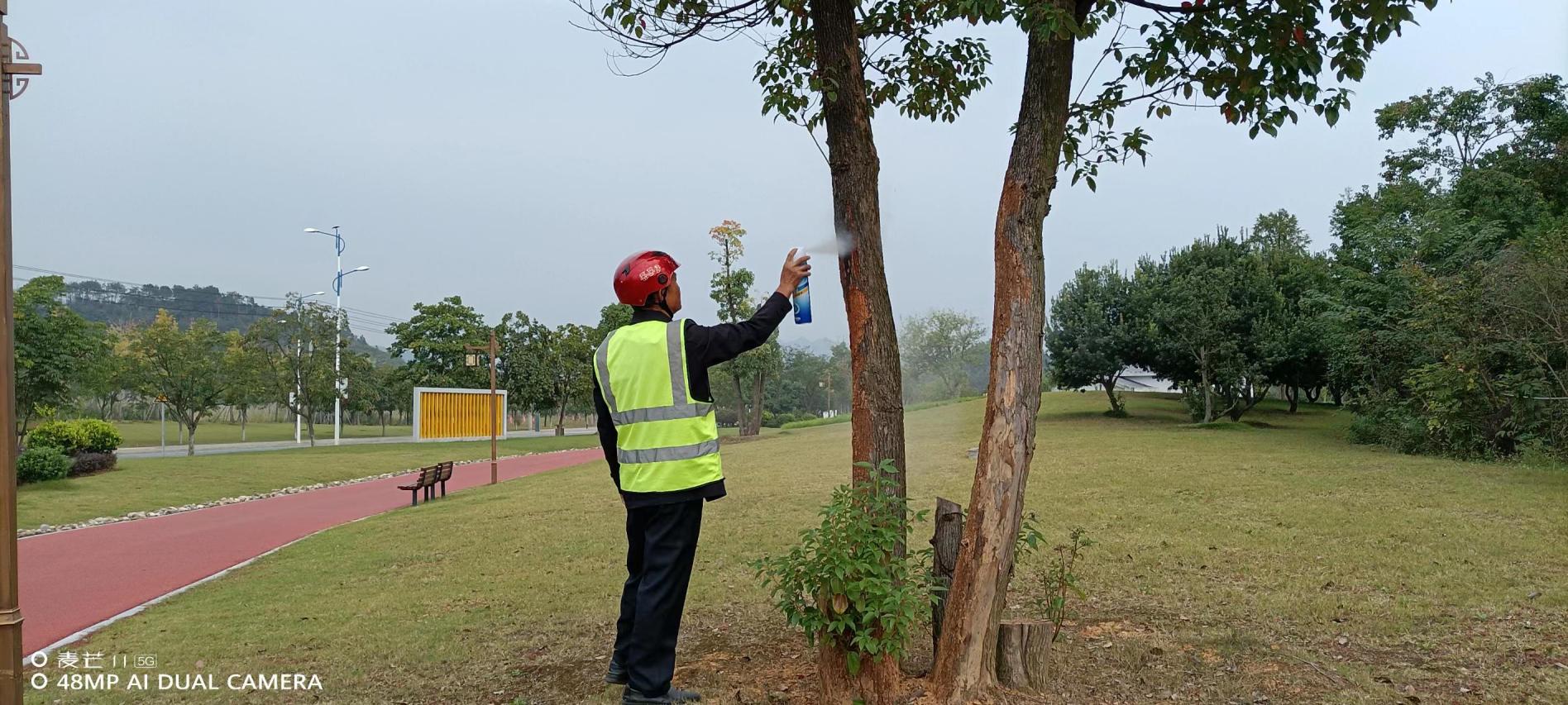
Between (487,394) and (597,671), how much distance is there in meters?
41.3

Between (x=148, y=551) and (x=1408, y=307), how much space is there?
86.6ft

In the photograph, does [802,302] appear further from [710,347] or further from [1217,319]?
[1217,319]

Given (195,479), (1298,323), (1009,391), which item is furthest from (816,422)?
(1009,391)

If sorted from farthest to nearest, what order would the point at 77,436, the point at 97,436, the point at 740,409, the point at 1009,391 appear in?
1. the point at 740,409
2. the point at 97,436
3. the point at 77,436
4. the point at 1009,391

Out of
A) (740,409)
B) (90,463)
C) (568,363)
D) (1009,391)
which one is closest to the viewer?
(1009,391)

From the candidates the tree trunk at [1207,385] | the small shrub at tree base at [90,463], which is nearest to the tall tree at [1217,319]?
the tree trunk at [1207,385]

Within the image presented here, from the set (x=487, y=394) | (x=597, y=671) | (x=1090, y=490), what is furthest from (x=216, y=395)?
(x=597, y=671)

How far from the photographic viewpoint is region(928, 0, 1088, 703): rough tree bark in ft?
13.3

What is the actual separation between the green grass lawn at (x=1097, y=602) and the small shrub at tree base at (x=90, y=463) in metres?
11.5

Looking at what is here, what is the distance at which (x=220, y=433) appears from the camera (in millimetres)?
60844

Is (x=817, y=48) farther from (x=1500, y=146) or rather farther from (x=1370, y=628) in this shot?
(x=1500, y=146)

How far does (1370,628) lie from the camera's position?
5609 millimetres

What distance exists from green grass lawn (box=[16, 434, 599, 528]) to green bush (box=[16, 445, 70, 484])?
173mm

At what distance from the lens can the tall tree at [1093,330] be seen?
33469 millimetres
